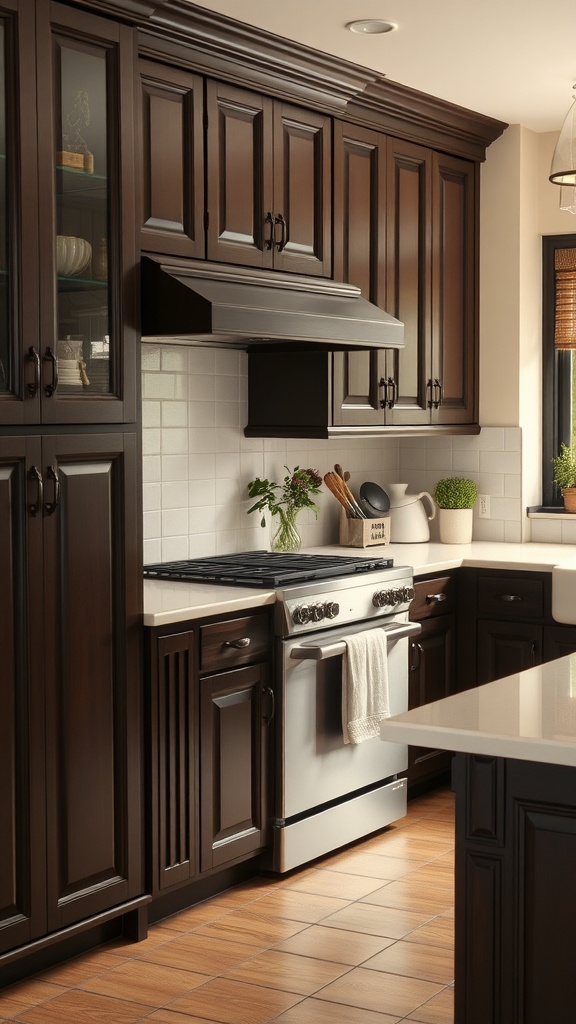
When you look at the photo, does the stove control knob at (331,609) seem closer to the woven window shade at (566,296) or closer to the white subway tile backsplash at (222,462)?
the white subway tile backsplash at (222,462)

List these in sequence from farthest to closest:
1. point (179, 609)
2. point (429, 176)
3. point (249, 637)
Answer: point (429, 176) < point (249, 637) < point (179, 609)

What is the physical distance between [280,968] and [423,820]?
1440 millimetres

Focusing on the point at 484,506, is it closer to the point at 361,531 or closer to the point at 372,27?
the point at 361,531

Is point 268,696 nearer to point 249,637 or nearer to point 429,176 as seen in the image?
point 249,637

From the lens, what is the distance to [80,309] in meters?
3.28

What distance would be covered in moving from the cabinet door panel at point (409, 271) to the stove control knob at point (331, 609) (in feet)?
3.59

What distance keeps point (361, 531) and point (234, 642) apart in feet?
4.70

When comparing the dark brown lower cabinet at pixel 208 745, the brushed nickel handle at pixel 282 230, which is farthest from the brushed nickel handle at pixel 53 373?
the brushed nickel handle at pixel 282 230

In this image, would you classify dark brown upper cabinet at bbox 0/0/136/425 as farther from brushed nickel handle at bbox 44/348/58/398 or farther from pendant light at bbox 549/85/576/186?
pendant light at bbox 549/85/576/186

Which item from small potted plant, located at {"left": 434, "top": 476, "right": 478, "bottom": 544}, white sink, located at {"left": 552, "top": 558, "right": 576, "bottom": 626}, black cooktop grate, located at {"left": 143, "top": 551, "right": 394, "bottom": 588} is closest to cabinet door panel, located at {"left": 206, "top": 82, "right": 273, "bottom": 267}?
black cooktop grate, located at {"left": 143, "top": 551, "right": 394, "bottom": 588}

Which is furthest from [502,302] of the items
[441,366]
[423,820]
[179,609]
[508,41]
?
[179,609]

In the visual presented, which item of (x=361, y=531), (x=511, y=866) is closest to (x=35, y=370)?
(x=511, y=866)

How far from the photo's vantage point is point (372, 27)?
3.97m

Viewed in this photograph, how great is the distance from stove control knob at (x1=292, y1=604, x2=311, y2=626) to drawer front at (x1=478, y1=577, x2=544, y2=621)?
117 cm
